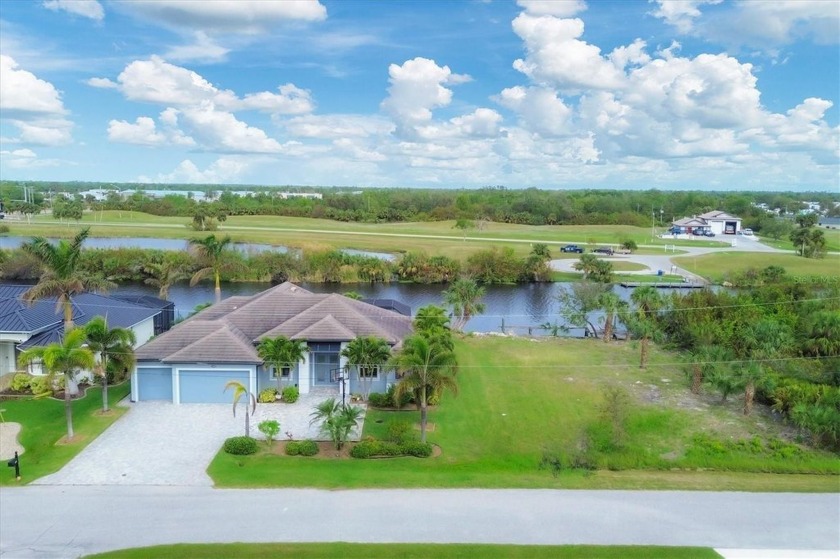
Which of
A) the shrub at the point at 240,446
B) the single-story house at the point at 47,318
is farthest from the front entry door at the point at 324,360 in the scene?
the single-story house at the point at 47,318

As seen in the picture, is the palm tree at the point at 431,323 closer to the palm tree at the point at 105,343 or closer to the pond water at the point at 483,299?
the palm tree at the point at 105,343

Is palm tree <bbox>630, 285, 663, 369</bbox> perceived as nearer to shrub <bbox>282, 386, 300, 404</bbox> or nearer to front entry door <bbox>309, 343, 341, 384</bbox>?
front entry door <bbox>309, 343, 341, 384</bbox>

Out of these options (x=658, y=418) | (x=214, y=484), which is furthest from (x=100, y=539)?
(x=658, y=418)

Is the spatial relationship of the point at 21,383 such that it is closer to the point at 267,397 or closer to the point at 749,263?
the point at 267,397

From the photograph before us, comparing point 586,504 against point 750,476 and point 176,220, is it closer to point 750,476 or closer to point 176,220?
point 750,476

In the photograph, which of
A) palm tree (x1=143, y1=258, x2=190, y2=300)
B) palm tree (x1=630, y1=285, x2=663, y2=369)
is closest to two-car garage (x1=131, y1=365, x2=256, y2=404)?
palm tree (x1=630, y1=285, x2=663, y2=369)
